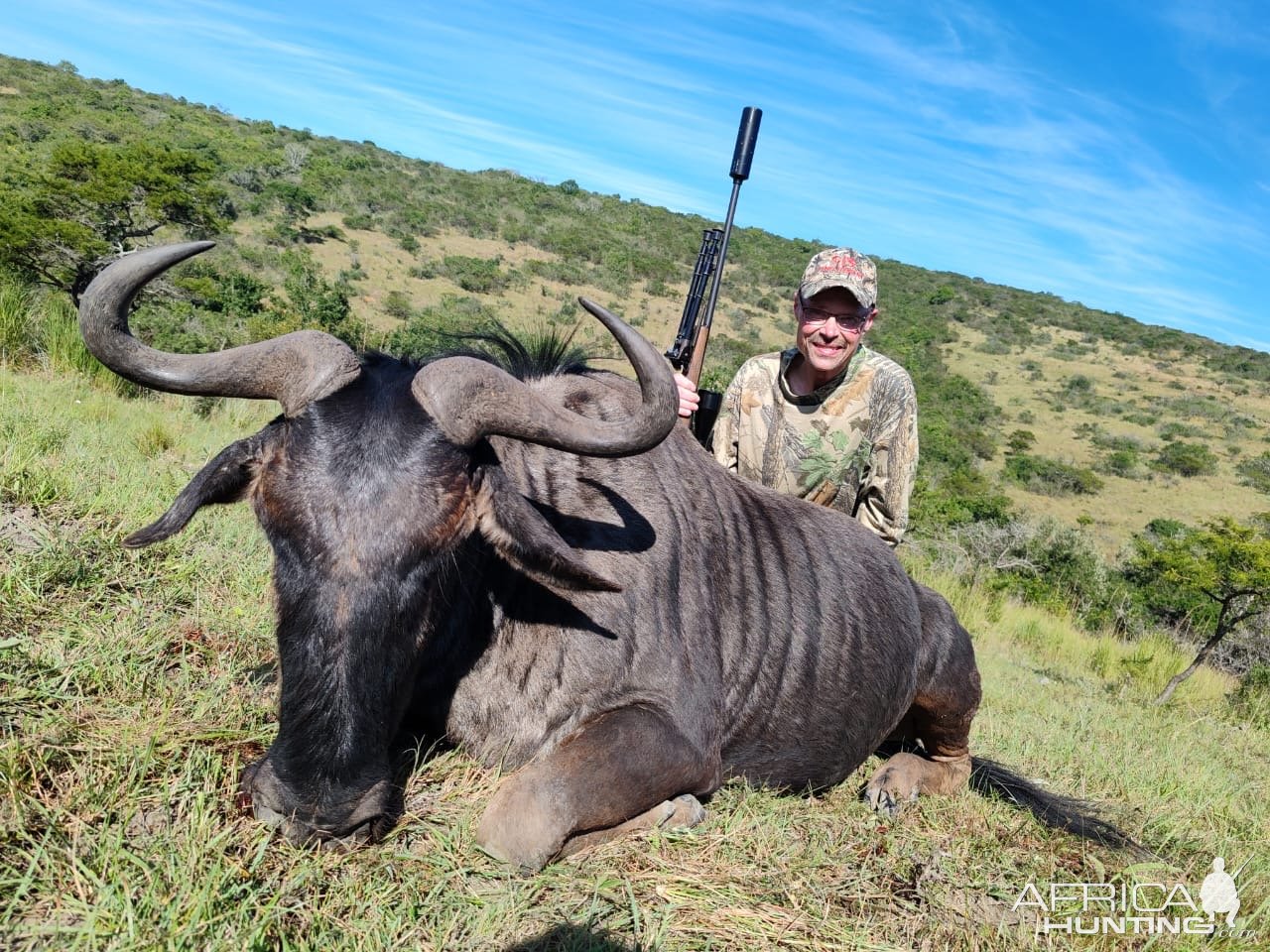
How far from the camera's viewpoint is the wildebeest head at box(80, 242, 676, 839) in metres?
2.56

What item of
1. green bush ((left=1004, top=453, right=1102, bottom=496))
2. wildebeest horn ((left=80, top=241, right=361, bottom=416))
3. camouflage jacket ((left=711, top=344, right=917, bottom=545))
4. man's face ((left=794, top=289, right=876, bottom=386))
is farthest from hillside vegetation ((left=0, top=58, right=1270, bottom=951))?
green bush ((left=1004, top=453, right=1102, bottom=496))

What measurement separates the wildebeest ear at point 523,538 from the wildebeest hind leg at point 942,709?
2517mm

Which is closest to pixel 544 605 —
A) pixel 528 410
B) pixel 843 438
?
pixel 528 410

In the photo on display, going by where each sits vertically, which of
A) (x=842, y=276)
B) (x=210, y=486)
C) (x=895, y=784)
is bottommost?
(x=895, y=784)

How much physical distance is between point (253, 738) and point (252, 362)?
4.45 ft

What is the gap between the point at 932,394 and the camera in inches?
1590

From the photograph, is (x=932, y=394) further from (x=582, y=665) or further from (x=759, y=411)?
(x=582, y=665)

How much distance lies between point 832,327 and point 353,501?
11.5ft

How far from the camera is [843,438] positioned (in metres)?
5.45

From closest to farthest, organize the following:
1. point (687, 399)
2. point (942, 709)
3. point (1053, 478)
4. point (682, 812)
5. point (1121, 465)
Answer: point (682, 812), point (942, 709), point (687, 399), point (1053, 478), point (1121, 465)

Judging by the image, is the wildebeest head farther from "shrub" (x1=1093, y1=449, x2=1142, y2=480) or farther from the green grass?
"shrub" (x1=1093, y1=449, x2=1142, y2=480)

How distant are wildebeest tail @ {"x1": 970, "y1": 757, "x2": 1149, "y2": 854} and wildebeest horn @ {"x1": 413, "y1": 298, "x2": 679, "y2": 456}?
296 cm

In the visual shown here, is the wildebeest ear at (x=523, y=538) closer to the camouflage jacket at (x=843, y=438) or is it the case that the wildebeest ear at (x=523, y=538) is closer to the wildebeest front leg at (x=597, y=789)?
the wildebeest front leg at (x=597, y=789)

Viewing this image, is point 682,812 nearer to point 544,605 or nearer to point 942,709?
point 544,605
